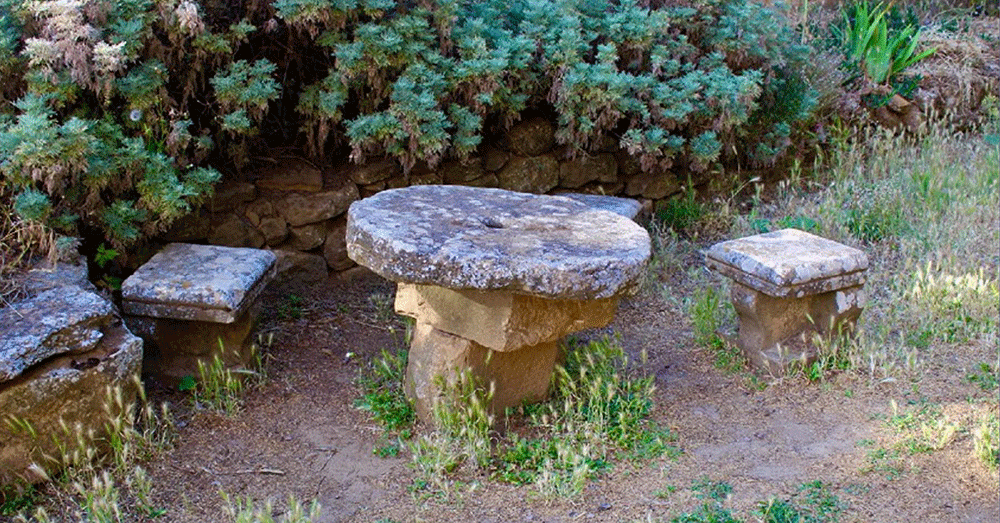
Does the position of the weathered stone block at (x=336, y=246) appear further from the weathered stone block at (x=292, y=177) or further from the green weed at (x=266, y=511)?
the green weed at (x=266, y=511)

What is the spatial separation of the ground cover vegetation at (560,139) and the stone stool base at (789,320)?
9cm

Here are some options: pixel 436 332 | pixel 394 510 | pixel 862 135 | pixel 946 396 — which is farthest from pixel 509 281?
pixel 862 135

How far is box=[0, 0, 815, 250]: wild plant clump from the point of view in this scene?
4.03 meters

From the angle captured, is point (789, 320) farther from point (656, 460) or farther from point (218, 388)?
point (218, 388)

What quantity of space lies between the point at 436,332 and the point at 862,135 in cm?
445

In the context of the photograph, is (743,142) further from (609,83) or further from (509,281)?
(509,281)

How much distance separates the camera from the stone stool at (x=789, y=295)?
408cm

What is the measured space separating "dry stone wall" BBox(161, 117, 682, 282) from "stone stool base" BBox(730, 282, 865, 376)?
161cm

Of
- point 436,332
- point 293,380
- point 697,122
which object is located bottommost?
point 293,380

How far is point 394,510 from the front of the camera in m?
3.27

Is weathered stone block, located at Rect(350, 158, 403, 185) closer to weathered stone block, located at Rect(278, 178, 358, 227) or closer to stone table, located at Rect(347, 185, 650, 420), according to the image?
weathered stone block, located at Rect(278, 178, 358, 227)

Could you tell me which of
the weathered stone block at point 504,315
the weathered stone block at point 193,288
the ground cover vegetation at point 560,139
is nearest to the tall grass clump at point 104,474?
the ground cover vegetation at point 560,139

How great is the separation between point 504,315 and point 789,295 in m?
1.37

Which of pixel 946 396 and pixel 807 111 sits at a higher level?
pixel 807 111
